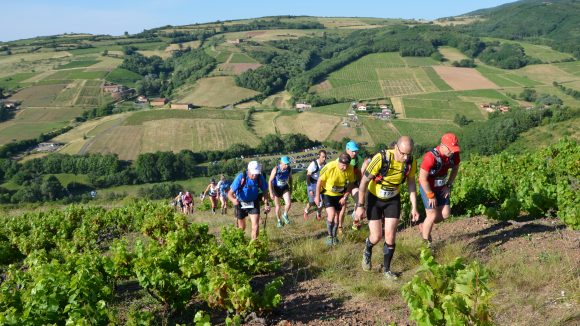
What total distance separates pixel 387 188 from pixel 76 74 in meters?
133

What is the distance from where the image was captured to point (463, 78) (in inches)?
4080

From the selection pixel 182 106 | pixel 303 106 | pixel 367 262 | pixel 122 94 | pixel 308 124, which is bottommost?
pixel 308 124

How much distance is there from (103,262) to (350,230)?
5034 mm

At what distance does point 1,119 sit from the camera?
90.6 meters

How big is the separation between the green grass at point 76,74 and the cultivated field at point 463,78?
→ 309ft

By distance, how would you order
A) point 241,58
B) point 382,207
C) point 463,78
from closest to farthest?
point 382,207, point 463,78, point 241,58

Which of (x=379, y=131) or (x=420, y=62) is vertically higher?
(x=420, y=62)

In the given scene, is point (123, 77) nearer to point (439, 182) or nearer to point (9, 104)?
point (9, 104)

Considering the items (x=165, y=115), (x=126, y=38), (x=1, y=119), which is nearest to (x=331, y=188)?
(x=165, y=115)

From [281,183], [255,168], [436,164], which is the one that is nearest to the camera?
[436,164]

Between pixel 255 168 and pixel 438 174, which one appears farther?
pixel 255 168

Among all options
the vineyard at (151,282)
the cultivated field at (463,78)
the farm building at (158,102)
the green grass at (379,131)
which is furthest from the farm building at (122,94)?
the vineyard at (151,282)

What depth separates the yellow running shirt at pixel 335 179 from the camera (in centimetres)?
830

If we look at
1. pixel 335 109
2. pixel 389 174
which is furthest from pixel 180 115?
pixel 389 174
